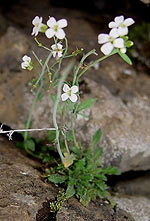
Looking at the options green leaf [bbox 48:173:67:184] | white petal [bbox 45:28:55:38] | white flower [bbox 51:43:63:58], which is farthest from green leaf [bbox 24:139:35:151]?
white petal [bbox 45:28:55:38]

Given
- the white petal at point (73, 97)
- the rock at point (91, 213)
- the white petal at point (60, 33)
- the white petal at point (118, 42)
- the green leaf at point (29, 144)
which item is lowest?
the rock at point (91, 213)

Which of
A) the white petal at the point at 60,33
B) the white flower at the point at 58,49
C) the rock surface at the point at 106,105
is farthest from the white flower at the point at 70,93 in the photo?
the rock surface at the point at 106,105

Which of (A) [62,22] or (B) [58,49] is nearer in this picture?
(A) [62,22]

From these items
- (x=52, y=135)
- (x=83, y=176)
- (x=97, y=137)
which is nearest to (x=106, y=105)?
(x=97, y=137)

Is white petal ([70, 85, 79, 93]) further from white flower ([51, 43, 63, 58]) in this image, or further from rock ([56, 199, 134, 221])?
rock ([56, 199, 134, 221])

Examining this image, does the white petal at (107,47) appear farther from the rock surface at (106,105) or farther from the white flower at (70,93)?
the rock surface at (106,105)

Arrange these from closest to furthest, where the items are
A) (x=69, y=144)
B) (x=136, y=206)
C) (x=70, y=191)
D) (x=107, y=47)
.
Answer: (x=107, y=47) < (x=70, y=191) < (x=136, y=206) < (x=69, y=144)

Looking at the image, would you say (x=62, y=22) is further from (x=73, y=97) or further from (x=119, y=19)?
(x=73, y=97)

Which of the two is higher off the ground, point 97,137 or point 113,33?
point 113,33
